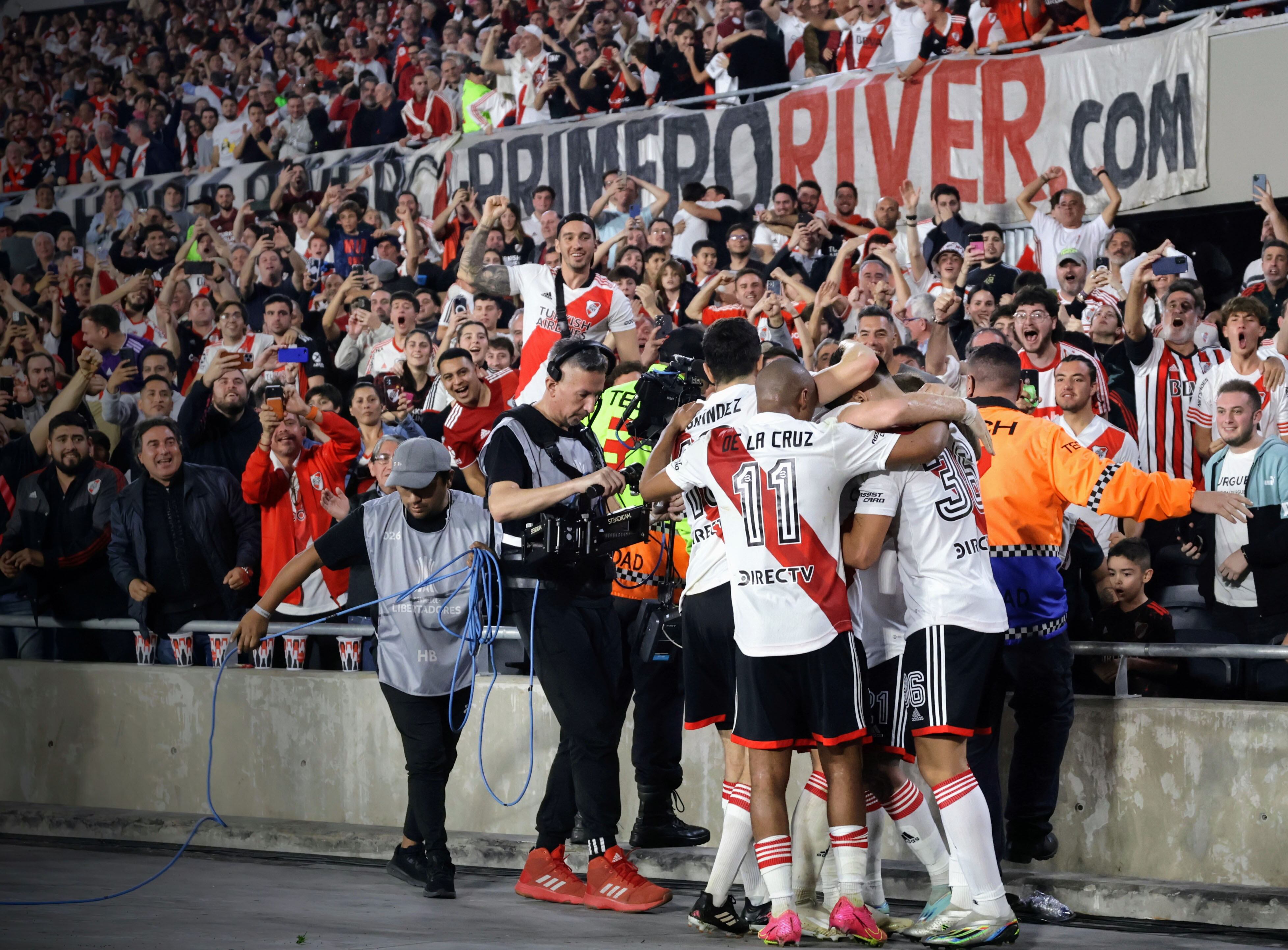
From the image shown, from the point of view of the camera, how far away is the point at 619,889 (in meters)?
6.39

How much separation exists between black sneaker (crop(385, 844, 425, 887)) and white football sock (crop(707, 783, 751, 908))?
1725 millimetres

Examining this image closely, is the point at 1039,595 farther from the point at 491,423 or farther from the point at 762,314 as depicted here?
the point at 762,314

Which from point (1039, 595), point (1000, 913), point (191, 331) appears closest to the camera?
point (1000, 913)

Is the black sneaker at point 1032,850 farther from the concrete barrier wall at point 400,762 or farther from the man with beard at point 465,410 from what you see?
the man with beard at point 465,410

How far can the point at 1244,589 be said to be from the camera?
7.62 meters

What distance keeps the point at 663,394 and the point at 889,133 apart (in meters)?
7.74

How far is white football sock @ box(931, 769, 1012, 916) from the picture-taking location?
5430mm

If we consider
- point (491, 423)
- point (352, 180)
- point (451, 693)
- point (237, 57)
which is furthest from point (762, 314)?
point (237, 57)

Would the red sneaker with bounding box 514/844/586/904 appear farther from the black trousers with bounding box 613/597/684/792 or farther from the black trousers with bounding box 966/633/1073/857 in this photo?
the black trousers with bounding box 966/633/1073/857

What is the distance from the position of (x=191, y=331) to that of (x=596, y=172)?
14.3 ft

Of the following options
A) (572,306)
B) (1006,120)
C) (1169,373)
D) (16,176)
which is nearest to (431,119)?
(1006,120)

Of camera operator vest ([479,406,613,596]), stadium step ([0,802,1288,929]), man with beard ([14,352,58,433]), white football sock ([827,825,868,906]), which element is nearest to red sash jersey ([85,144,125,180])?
man with beard ([14,352,58,433])

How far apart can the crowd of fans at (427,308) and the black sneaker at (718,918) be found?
2136 millimetres

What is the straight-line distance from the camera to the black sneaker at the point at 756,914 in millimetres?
5863
